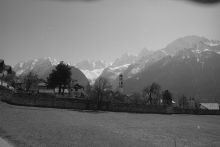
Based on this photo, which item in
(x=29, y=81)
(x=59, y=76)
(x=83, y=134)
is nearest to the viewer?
(x=83, y=134)

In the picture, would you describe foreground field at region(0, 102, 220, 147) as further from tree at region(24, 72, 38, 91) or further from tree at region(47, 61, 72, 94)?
tree at region(24, 72, 38, 91)

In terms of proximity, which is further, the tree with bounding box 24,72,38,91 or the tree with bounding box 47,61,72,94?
the tree with bounding box 24,72,38,91

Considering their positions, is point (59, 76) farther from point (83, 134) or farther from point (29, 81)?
point (83, 134)

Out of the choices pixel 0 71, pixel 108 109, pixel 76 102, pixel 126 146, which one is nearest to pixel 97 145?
pixel 126 146

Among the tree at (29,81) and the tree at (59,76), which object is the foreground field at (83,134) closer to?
the tree at (59,76)


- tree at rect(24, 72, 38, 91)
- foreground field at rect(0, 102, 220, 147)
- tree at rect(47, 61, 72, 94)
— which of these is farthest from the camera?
tree at rect(24, 72, 38, 91)

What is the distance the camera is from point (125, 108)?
75562mm

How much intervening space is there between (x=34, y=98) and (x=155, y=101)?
92626 millimetres

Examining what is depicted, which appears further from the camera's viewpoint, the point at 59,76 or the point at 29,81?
the point at 29,81

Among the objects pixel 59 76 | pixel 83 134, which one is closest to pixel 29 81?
pixel 59 76

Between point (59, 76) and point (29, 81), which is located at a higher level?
point (59, 76)

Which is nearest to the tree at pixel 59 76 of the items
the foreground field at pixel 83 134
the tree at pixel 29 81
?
the tree at pixel 29 81

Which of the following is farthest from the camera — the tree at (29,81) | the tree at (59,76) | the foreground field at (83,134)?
the tree at (29,81)

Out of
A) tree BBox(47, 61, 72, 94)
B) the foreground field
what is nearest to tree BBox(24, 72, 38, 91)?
tree BBox(47, 61, 72, 94)
